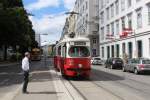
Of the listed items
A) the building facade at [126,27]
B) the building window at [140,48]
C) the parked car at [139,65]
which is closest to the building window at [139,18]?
the building facade at [126,27]

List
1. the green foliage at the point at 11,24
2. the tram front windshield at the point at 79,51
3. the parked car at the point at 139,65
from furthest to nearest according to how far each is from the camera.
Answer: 1. the green foliage at the point at 11,24
2. the parked car at the point at 139,65
3. the tram front windshield at the point at 79,51

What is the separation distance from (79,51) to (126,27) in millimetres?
36179

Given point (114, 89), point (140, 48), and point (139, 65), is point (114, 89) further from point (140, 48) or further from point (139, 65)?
point (140, 48)

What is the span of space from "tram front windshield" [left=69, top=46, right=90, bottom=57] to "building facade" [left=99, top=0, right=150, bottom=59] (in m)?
25.1

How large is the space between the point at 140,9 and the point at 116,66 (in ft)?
32.1

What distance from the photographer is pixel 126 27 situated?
2478 inches

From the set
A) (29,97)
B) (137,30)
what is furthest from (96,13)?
(29,97)

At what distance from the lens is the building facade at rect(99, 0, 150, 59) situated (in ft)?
174

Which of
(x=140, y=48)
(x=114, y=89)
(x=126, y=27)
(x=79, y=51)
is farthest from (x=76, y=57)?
(x=126, y=27)

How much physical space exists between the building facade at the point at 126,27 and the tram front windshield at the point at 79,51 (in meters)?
25.1

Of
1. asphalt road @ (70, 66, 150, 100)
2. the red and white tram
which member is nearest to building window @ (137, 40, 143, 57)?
the red and white tram

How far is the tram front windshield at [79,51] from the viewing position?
27.6 metres

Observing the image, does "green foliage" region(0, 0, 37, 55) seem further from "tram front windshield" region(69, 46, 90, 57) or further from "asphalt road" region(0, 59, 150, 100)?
"asphalt road" region(0, 59, 150, 100)

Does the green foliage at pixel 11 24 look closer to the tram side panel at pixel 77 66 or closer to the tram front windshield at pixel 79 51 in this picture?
the tram front windshield at pixel 79 51
